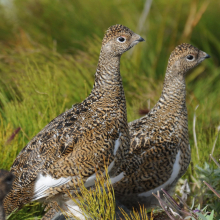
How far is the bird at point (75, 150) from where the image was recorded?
2.97 meters

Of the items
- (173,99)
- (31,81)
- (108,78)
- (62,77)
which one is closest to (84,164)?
(108,78)

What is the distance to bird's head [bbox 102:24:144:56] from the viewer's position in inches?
129

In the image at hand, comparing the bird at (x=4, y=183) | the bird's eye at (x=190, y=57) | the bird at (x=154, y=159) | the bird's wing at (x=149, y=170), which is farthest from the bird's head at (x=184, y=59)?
the bird at (x=4, y=183)

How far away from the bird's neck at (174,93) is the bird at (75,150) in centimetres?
64

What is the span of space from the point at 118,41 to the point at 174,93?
30.7 inches

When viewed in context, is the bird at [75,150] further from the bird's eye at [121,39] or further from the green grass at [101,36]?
the green grass at [101,36]

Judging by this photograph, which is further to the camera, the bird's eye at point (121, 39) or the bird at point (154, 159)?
the bird at point (154, 159)

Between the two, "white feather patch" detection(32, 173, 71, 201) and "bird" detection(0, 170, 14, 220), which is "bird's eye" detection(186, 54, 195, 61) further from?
"bird" detection(0, 170, 14, 220)

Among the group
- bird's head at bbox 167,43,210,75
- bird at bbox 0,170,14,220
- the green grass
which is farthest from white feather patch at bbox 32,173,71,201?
the green grass

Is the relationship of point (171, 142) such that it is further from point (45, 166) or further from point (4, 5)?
point (4, 5)

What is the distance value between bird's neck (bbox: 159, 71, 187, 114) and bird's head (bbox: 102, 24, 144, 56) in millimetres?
639

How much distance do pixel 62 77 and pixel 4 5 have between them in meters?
2.70

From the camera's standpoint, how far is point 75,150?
301 centimetres

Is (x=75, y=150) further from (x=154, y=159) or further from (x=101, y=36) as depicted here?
(x=101, y=36)
